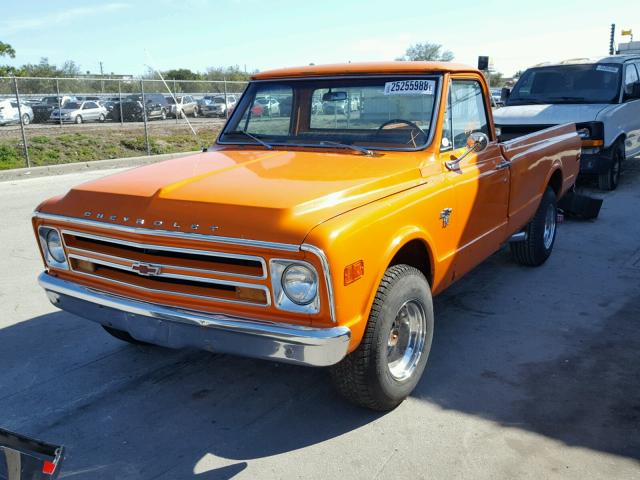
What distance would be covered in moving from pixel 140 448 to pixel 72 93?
21.9 metres

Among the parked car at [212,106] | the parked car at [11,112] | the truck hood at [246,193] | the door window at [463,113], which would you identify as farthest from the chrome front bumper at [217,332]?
the parked car at [212,106]

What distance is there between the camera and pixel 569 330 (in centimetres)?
459

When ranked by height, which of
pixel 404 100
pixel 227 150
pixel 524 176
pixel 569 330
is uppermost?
pixel 404 100

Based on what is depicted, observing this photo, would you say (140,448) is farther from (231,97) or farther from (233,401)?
(231,97)

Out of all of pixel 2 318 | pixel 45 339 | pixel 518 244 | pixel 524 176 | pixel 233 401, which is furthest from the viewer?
pixel 518 244

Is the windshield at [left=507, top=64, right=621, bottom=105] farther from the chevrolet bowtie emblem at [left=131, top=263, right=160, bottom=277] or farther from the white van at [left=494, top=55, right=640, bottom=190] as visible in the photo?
the chevrolet bowtie emblem at [left=131, top=263, right=160, bottom=277]

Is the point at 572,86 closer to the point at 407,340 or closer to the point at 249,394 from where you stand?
the point at 407,340

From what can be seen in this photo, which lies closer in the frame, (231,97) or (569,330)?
(569,330)

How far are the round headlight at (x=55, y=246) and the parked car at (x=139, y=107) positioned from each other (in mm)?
19299

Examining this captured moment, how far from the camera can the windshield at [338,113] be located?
409 cm

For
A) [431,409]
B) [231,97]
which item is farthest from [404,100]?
[231,97]

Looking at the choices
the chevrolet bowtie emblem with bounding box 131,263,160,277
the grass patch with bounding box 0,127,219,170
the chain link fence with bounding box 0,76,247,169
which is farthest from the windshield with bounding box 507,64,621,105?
the grass patch with bounding box 0,127,219,170

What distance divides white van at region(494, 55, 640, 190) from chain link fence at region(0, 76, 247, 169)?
816 centimetres

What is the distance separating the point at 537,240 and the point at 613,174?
5099mm
